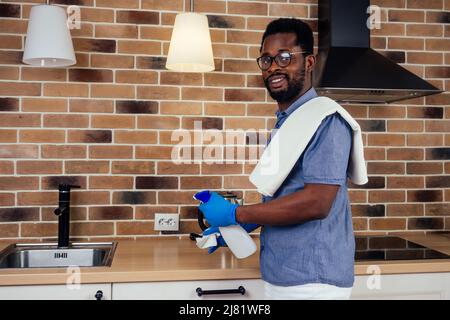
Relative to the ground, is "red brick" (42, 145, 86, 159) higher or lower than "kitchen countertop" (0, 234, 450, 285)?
higher

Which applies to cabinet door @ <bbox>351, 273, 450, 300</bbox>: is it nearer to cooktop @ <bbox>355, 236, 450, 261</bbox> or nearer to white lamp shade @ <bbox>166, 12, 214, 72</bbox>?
cooktop @ <bbox>355, 236, 450, 261</bbox>

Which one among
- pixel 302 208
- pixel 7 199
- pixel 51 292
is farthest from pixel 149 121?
pixel 302 208

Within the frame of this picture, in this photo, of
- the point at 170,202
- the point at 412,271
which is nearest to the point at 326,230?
the point at 412,271

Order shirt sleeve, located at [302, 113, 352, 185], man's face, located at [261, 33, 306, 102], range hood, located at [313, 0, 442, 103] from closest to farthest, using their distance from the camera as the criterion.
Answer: shirt sleeve, located at [302, 113, 352, 185]
man's face, located at [261, 33, 306, 102]
range hood, located at [313, 0, 442, 103]

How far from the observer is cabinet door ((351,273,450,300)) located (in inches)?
70.9

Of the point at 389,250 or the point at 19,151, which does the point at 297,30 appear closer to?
the point at 389,250

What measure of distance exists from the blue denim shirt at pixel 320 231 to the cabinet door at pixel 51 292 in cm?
62

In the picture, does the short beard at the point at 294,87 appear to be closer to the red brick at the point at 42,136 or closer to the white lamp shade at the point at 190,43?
the white lamp shade at the point at 190,43

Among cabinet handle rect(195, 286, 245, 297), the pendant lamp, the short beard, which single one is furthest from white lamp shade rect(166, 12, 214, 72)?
cabinet handle rect(195, 286, 245, 297)

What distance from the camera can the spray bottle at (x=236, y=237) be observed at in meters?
1.63

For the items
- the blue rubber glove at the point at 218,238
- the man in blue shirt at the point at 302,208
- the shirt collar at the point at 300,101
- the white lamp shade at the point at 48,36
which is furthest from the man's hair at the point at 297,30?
the white lamp shade at the point at 48,36

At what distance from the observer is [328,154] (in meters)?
1.41

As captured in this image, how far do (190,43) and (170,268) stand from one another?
0.91 m

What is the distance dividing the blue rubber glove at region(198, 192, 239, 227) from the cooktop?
633 mm
